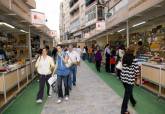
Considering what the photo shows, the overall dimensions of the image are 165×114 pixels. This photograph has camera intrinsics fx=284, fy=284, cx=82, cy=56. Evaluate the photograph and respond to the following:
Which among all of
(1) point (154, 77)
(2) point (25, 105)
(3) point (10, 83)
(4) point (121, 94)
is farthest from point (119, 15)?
(2) point (25, 105)

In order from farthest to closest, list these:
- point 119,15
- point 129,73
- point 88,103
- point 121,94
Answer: point 119,15, point 121,94, point 88,103, point 129,73

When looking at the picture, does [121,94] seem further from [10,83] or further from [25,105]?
[10,83]

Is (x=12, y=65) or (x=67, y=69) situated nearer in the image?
(x=67, y=69)

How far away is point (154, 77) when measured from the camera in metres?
9.56

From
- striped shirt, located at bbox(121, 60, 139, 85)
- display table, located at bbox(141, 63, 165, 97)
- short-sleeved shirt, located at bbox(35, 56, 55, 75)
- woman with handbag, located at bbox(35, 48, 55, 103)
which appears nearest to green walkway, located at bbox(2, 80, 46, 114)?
woman with handbag, located at bbox(35, 48, 55, 103)

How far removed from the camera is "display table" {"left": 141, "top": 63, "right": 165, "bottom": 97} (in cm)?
890

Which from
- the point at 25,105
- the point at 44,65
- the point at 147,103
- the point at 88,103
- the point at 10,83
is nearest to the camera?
the point at 147,103

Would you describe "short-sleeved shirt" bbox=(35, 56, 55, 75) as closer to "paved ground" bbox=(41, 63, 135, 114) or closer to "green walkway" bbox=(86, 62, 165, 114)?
"paved ground" bbox=(41, 63, 135, 114)

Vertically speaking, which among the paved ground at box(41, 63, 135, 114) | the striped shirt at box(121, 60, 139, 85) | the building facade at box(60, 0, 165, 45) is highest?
the building facade at box(60, 0, 165, 45)

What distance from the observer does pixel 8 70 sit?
29.6 ft

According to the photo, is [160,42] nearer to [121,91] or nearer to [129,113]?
[121,91]

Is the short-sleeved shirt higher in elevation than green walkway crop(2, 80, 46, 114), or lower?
higher

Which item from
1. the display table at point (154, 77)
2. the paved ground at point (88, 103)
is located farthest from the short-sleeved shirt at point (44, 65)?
the display table at point (154, 77)

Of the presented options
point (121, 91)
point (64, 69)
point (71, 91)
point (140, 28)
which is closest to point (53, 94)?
point (71, 91)
